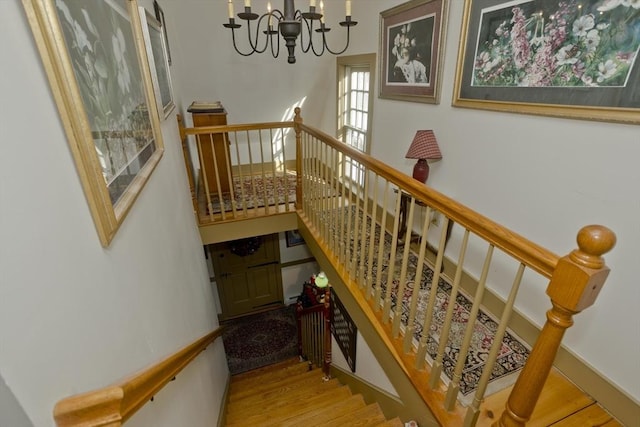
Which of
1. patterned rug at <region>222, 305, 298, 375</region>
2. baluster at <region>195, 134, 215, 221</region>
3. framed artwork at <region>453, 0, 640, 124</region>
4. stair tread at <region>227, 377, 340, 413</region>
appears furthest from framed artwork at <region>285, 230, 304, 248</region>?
framed artwork at <region>453, 0, 640, 124</region>

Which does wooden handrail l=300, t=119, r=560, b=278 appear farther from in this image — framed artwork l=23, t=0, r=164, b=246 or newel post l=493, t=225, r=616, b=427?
framed artwork l=23, t=0, r=164, b=246

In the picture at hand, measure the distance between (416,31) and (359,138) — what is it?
1.46 meters

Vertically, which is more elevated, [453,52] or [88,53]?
[453,52]

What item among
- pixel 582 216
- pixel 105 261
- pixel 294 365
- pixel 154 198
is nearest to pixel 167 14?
pixel 154 198

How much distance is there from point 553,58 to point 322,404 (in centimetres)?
304

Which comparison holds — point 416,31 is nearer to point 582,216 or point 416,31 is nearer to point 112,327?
point 582,216

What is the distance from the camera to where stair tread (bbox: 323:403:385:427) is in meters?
2.27

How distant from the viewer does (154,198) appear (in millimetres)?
1430

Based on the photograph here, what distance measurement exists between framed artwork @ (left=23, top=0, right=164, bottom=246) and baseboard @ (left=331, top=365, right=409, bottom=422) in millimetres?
1958

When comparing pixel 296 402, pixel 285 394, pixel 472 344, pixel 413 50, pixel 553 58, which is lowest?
pixel 285 394

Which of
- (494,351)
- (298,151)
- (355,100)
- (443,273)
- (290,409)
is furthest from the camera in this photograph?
(355,100)

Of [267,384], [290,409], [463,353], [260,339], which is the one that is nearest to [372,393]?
[290,409]

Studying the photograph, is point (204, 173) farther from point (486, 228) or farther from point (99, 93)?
point (486, 228)

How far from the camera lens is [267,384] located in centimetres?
352
